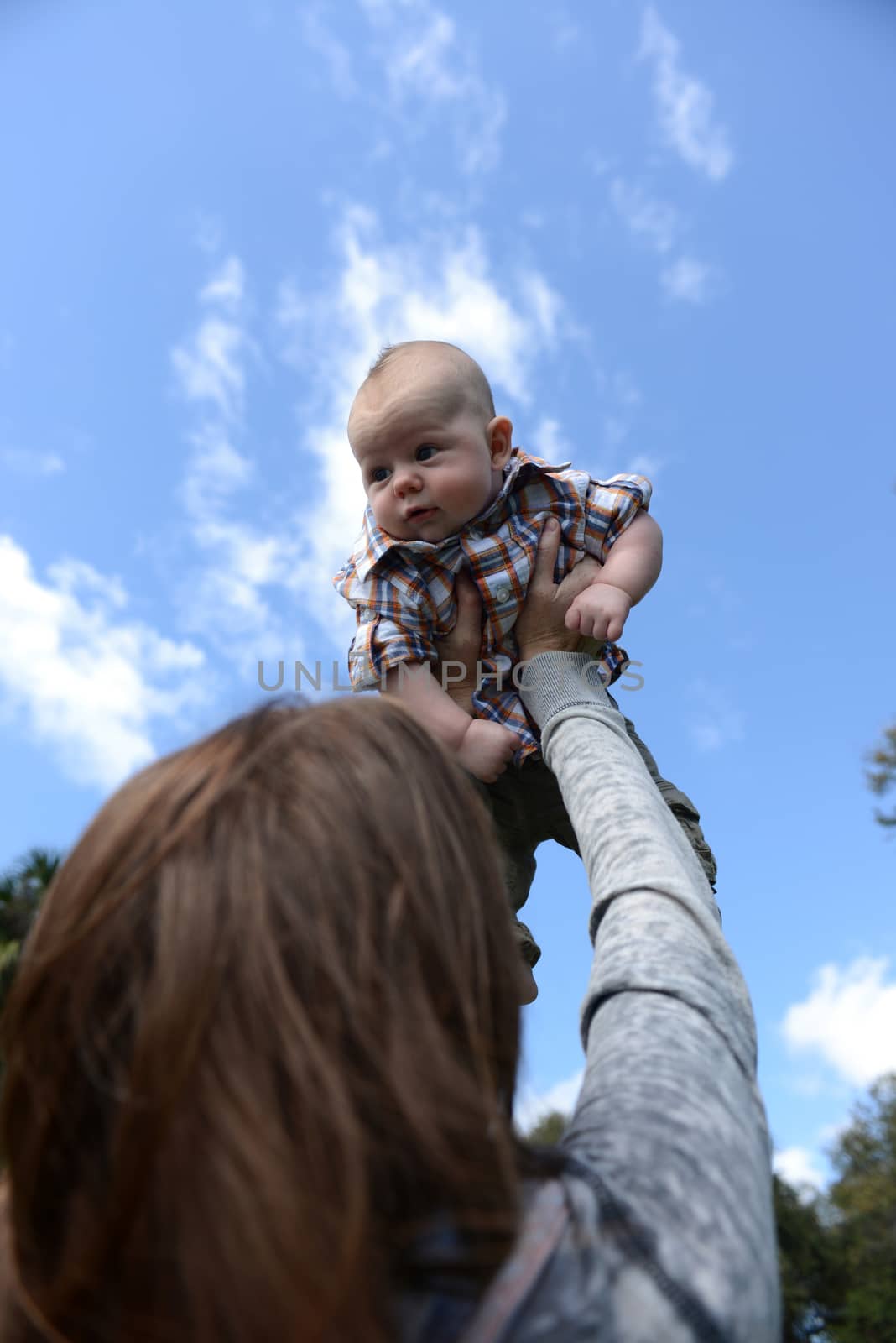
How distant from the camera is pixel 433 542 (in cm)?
285

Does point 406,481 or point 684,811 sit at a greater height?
point 406,481

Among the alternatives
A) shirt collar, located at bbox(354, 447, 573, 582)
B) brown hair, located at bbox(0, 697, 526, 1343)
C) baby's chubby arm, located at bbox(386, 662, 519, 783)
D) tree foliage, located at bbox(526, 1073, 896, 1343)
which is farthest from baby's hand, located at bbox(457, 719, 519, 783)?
tree foliage, located at bbox(526, 1073, 896, 1343)

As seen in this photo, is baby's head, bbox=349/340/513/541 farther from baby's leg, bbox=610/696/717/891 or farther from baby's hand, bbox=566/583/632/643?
baby's leg, bbox=610/696/717/891

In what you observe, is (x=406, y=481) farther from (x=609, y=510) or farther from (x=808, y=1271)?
(x=808, y=1271)

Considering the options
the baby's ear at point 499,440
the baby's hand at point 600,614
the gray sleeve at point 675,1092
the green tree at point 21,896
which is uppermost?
the green tree at point 21,896

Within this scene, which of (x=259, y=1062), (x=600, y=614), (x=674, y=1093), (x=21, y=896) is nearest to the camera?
(x=259, y=1062)

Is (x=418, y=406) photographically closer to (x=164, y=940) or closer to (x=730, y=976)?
(x=730, y=976)

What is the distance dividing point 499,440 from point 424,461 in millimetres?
260

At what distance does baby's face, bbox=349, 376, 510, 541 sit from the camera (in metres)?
2.80

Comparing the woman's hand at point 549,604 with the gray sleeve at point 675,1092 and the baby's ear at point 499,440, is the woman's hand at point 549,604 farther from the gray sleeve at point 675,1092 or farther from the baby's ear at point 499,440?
the gray sleeve at point 675,1092

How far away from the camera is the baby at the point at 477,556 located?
2725 mm

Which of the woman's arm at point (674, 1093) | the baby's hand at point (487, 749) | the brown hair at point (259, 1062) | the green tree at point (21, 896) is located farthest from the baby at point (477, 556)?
the green tree at point (21, 896)

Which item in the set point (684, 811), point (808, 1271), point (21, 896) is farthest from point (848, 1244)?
point (684, 811)

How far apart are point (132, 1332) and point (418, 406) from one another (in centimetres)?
233
